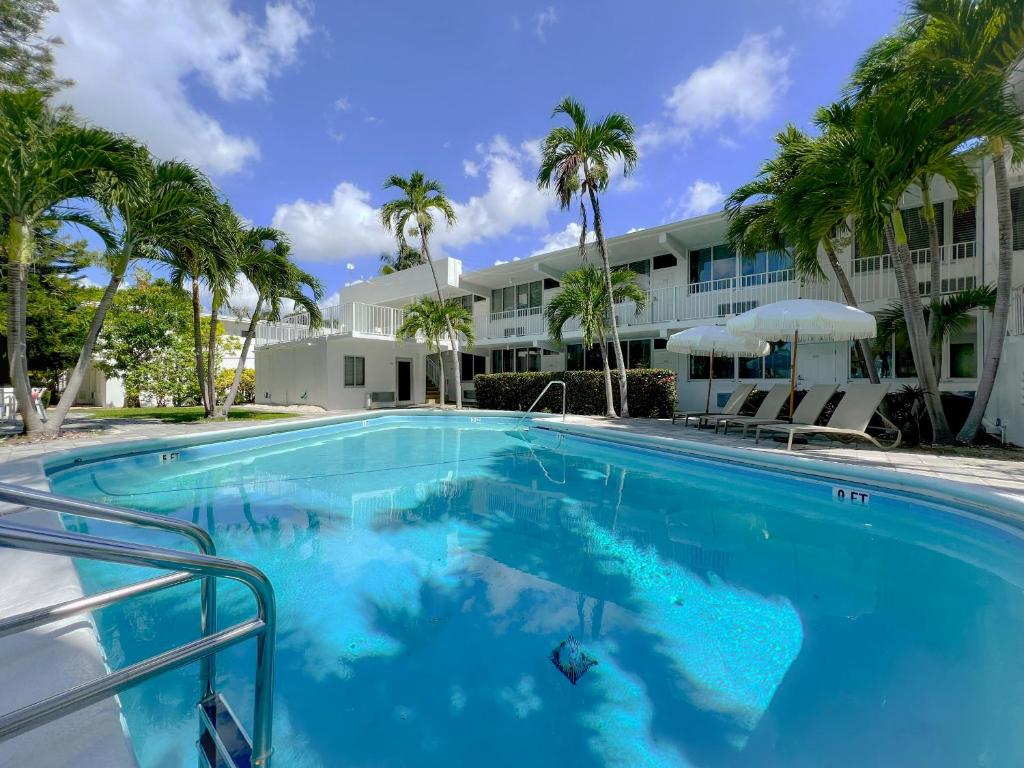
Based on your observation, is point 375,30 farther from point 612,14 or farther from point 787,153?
point 787,153

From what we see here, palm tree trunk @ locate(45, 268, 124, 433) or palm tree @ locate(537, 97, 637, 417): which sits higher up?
palm tree @ locate(537, 97, 637, 417)

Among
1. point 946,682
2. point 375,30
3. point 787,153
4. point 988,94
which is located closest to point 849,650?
point 946,682

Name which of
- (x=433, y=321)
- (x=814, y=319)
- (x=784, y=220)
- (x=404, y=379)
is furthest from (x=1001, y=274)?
(x=404, y=379)

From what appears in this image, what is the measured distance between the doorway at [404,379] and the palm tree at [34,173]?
13500 millimetres

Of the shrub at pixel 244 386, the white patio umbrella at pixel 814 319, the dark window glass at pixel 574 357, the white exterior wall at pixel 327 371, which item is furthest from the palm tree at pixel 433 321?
the shrub at pixel 244 386

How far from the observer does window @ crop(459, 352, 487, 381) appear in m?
22.4

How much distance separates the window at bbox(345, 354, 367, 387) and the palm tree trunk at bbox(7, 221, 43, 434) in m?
11.2

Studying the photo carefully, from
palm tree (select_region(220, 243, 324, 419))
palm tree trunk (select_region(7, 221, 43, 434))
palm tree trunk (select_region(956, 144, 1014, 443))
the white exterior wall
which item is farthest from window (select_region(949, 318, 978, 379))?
palm tree trunk (select_region(7, 221, 43, 434))

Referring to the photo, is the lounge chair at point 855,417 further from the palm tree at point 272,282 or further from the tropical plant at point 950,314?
the palm tree at point 272,282

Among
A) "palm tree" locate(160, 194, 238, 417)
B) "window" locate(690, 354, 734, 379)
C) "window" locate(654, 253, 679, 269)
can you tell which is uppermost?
"window" locate(654, 253, 679, 269)

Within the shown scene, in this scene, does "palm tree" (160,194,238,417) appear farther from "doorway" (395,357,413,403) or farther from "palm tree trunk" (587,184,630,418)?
"palm tree trunk" (587,184,630,418)

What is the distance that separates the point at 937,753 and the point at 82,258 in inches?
1075

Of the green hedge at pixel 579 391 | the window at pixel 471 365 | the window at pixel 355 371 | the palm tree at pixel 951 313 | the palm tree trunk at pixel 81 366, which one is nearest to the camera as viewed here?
the palm tree at pixel 951 313

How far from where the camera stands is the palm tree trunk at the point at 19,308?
8.56 m
